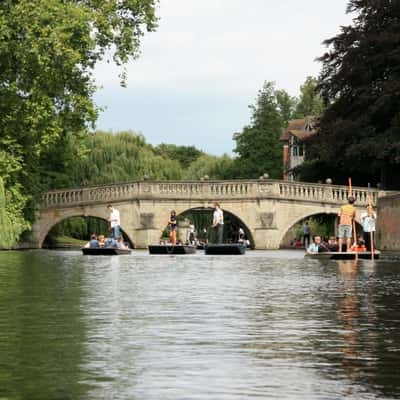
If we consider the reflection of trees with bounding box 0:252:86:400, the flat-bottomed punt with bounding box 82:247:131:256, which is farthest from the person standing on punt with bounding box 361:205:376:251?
the reflection of trees with bounding box 0:252:86:400

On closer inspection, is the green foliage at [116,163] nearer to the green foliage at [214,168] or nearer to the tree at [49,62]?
the tree at [49,62]

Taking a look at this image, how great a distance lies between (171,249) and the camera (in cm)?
3350

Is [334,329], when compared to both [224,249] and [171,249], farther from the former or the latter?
[171,249]

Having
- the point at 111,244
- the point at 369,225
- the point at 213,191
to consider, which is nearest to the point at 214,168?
the point at 213,191

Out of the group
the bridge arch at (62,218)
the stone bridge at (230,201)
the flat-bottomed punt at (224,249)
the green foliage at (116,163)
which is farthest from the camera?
the green foliage at (116,163)

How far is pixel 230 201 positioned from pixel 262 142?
33023 millimetres

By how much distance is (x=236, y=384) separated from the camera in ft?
22.9

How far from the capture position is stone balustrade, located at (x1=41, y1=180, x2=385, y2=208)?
46.4 meters

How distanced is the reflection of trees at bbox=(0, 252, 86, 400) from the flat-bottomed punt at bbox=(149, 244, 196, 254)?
1736 centimetres

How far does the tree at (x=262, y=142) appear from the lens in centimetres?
7712

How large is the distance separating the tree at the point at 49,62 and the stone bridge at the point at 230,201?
6741mm

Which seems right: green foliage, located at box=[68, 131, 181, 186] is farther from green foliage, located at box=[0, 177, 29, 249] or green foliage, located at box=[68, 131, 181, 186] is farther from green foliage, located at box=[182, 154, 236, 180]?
green foliage, located at box=[182, 154, 236, 180]

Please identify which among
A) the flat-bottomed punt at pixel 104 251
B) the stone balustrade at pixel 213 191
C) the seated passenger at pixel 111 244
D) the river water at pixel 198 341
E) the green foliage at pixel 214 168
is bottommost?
the river water at pixel 198 341

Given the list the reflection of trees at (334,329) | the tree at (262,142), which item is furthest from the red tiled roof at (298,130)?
the reflection of trees at (334,329)
